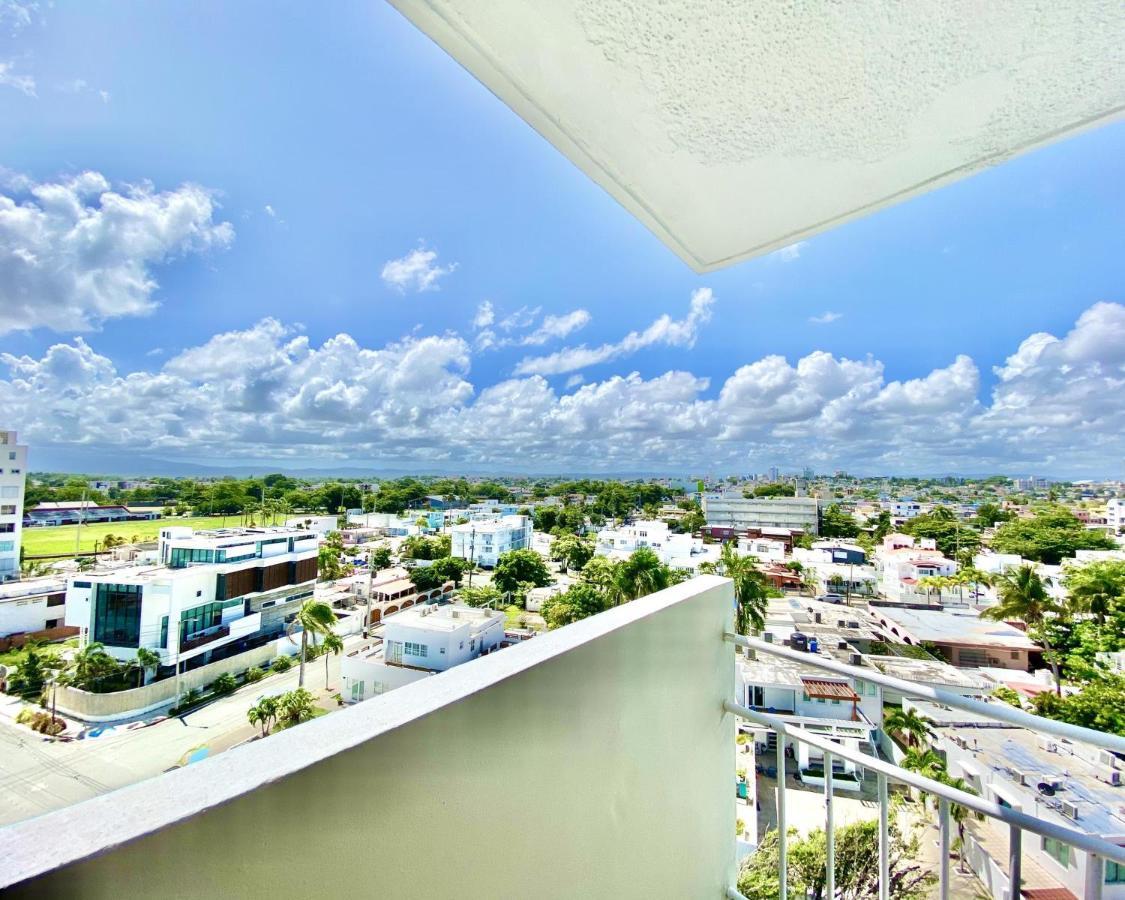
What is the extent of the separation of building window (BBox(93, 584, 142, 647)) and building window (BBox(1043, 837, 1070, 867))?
17.4ft

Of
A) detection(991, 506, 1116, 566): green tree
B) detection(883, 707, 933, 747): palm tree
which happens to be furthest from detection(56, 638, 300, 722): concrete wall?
detection(991, 506, 1116, 566): green tree

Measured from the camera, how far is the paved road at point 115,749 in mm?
1860

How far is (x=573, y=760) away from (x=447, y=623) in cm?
546

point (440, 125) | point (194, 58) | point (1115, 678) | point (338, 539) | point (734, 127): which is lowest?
point (1115, 678)

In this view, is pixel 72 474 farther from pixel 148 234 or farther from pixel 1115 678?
pixel 1115 678

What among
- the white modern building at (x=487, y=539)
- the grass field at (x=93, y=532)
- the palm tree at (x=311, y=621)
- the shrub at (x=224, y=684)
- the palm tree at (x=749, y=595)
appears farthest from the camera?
the white modern building at (x=487, y=539)

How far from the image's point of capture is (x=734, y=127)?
0.99 meters

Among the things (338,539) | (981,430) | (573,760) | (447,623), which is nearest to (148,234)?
(338,539)

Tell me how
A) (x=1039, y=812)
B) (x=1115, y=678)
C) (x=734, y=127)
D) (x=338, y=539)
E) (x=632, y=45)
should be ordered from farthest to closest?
(x=338, y=539) < (x=1115, y=678) < (x=734, y=127) < (x=632, y=45) < (x=1039, y=812)

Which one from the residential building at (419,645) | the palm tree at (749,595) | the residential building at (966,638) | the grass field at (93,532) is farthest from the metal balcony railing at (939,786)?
the residential building at (966,638)

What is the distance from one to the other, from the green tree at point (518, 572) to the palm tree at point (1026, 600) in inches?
429

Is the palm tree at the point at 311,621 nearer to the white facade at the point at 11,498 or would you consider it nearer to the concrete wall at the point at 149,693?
the concrete wall at the point at 149,693

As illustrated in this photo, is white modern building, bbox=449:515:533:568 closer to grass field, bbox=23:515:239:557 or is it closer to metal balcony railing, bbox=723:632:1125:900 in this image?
grass field, bbox=23:515:239:557

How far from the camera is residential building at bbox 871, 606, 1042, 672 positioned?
1068cm
